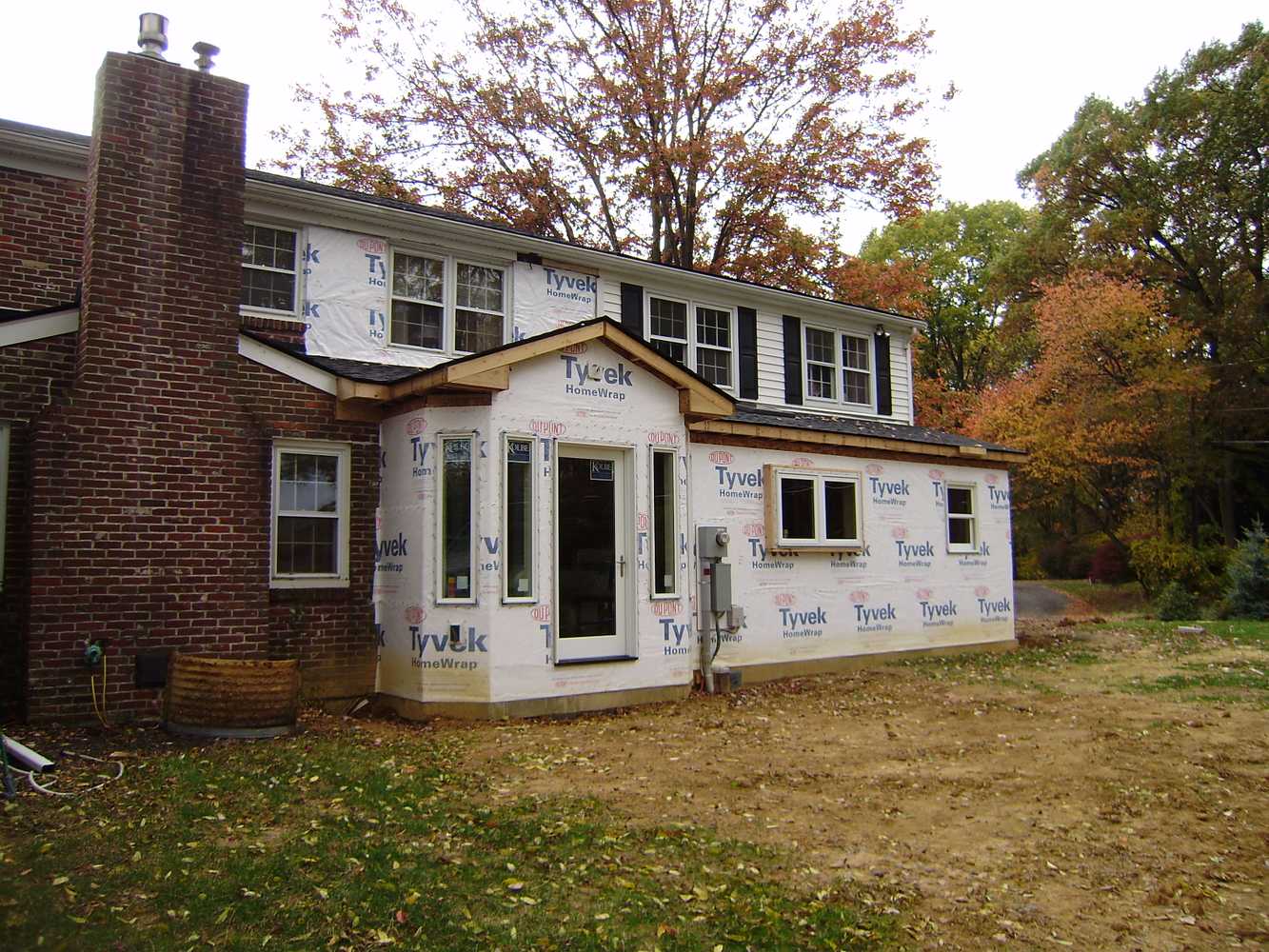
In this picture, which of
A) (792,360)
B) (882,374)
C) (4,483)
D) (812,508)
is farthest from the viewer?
(882,374)

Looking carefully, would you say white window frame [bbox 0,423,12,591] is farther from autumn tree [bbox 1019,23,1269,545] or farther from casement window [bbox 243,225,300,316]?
autumn tree [bbox 1019,23,1269,545]

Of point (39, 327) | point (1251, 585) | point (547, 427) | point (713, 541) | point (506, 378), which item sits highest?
point (39, 327)

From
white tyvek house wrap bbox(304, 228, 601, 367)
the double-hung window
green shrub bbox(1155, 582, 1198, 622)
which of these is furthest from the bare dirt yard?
green shrub bbox(1155, 582, 1198, 622)

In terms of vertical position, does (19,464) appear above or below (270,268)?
below

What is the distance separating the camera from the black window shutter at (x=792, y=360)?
1579 centimetres

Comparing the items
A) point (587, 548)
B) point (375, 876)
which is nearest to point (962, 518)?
point (587, 548)

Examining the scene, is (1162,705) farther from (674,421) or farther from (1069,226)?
(1069,226)

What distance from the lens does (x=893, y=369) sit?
17.5 m

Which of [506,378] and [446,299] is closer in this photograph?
[506,378]

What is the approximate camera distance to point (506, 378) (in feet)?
30.7

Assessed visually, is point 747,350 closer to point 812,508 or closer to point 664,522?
point 812,508

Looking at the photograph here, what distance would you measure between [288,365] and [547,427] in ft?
8.70

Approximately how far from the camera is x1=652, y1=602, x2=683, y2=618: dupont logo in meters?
10.3

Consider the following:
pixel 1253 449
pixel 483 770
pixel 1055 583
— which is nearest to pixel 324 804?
pixel 483 770
